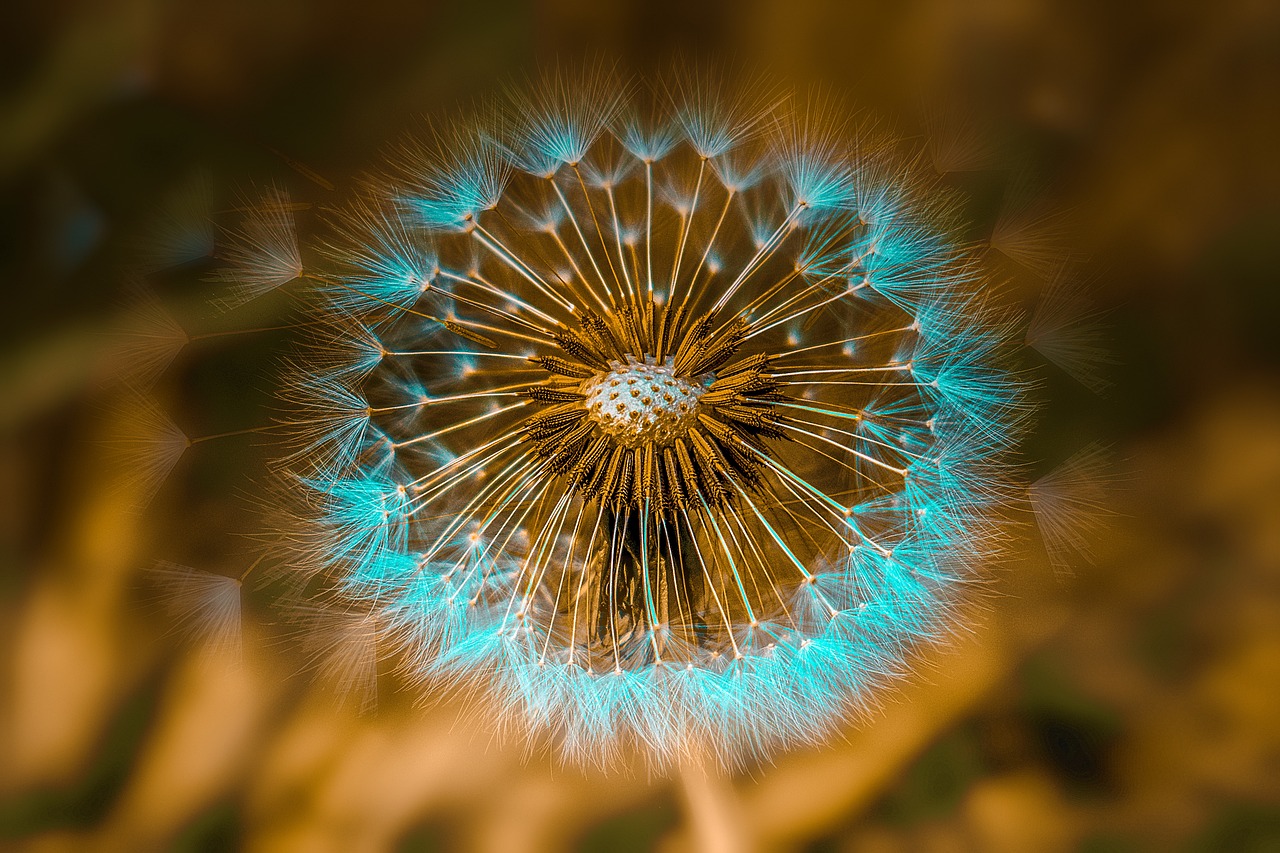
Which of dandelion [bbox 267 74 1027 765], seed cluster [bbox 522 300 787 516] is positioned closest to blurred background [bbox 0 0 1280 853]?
dandelion [bbox 267 74 1027 765]

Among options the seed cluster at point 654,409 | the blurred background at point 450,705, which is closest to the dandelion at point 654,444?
the seed cluster at point 654,409

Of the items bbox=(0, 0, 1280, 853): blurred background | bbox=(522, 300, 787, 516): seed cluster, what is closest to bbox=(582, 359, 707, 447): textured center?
bbox=(522, 300, 787, 516): seed cluster

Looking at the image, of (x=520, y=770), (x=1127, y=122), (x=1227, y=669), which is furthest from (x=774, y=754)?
(x=1127, y=122)

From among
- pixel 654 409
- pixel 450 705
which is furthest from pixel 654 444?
pixel 450 705

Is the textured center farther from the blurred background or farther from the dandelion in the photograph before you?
the blurred background

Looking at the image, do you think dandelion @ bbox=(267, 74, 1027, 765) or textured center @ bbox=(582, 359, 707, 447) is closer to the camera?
textured center @ bbox=(582, 359, 707, 447)

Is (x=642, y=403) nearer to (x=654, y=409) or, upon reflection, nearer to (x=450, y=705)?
(x=654, y=409)
